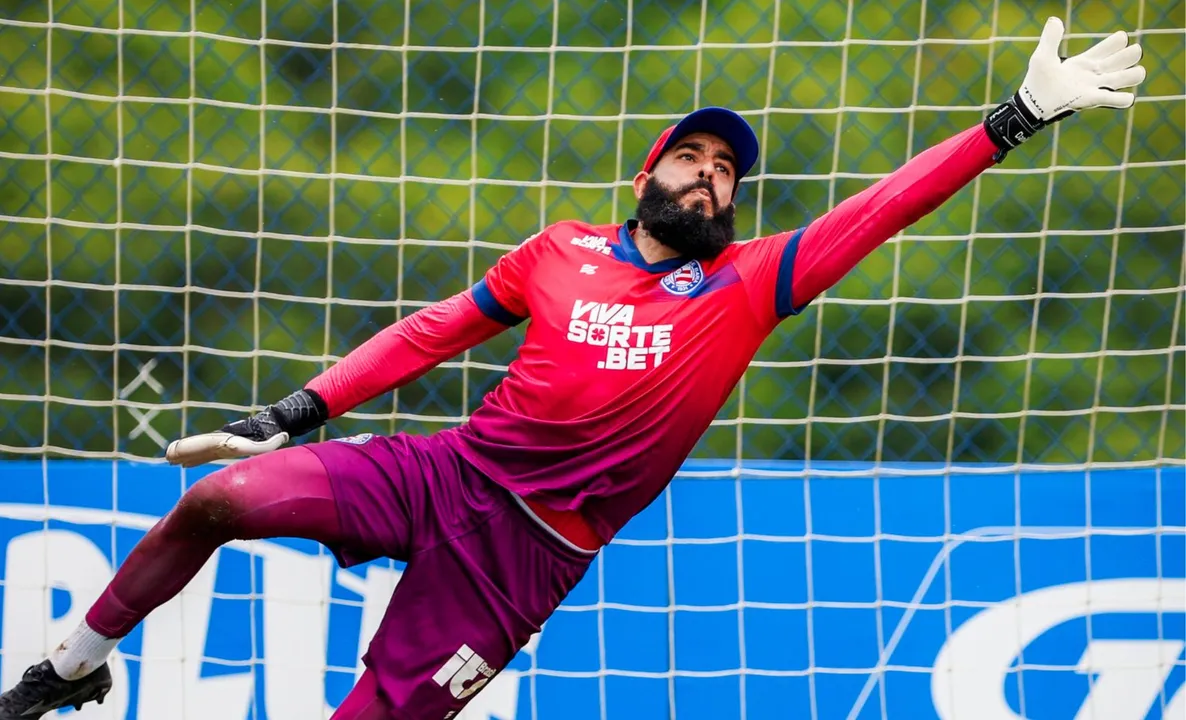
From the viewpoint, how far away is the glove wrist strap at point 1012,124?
3.12 m

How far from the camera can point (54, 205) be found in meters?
6.80

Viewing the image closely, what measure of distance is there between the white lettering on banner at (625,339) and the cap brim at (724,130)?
1.66ft

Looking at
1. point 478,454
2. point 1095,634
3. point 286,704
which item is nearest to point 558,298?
point 478,454

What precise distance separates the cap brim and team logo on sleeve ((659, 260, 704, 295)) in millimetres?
329

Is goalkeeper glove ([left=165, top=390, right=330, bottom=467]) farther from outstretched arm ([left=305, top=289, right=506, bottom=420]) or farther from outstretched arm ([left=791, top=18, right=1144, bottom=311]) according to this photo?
outstretched arm ([left=791, top=18, right=1144, bottom=311])

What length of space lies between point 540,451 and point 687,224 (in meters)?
0.63

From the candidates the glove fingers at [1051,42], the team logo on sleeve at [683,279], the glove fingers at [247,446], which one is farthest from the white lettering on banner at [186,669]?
the glove fingers at [1051,42]

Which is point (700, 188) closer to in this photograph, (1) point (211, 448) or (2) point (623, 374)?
(2) point (623, 374)

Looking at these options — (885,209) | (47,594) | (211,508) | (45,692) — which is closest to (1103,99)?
(885,209)

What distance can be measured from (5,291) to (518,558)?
399 cm

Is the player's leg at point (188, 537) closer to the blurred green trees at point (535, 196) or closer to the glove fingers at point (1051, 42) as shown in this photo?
the glove fingers at point (1051, 42)

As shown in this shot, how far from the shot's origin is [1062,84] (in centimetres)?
308

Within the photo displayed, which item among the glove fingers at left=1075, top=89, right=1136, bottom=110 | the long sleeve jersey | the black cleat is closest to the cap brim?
the long sleeve jersey

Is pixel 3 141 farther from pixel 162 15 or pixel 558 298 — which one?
pixel 558 298
